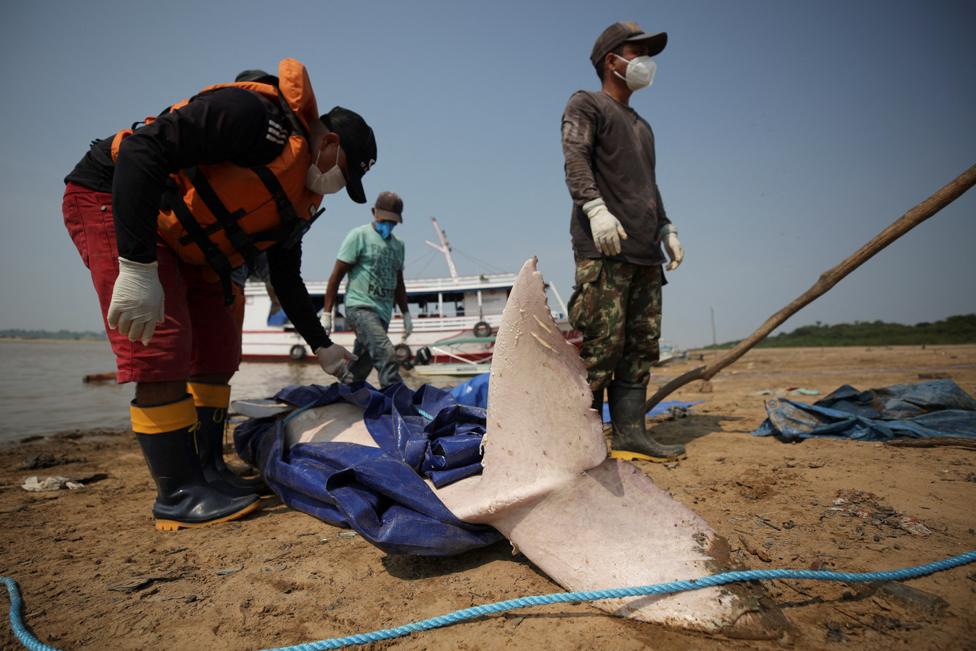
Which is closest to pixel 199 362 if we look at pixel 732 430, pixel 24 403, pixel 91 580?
pixel 91 580

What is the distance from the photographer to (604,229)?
8.04ft

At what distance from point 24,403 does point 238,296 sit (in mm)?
5716

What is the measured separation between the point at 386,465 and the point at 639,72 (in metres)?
2.73

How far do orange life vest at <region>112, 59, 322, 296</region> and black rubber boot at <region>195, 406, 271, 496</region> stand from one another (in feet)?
2.82

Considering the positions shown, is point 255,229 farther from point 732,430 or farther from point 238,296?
point 732,430

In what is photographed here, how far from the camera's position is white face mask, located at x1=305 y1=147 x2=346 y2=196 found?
2.00 meters

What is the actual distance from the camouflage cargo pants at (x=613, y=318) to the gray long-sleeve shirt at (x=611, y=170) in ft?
0.33

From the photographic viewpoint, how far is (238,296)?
2.87m

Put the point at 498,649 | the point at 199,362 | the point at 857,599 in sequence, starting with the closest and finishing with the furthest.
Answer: the point at 498,649 < the point at 857,599 < the point at 199,362

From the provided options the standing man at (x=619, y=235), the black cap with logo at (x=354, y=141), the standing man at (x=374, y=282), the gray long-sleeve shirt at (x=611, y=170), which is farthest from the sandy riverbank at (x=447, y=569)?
the standing man at (x=374, y=282)

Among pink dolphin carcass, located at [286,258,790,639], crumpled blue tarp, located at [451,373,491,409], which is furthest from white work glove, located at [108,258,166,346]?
crumpled blue tarp, located at [451,373,491,409]

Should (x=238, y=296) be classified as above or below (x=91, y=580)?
above

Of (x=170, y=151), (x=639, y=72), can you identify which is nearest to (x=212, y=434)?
(x=170, y=151)

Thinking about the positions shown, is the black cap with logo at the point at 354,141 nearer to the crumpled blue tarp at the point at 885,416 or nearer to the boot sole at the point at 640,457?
the boot sole at the point at 640,457
